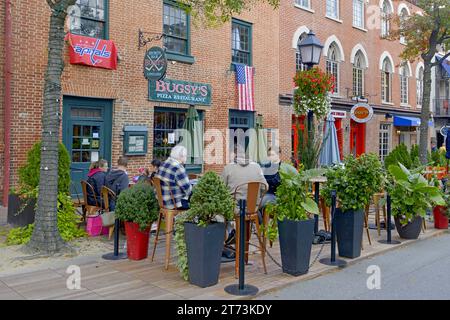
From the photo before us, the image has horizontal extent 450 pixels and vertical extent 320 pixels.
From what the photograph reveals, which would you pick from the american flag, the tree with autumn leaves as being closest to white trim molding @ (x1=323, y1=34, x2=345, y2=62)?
the tree with autumn leaves

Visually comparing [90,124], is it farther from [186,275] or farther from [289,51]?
[289,51]

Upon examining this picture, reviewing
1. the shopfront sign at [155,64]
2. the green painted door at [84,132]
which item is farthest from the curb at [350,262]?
the shopfront sign at [155,64]

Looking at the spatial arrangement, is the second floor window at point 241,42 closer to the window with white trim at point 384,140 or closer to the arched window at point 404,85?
the window with white trim at point 384,140

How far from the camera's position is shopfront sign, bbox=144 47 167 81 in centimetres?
1182

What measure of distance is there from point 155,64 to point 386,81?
1587cm

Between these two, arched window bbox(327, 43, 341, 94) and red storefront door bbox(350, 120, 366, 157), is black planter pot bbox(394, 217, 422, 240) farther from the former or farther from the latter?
red storefront door bbox(350, 120, 366, 157)

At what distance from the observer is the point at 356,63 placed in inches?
857

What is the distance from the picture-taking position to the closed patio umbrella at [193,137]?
13.3m

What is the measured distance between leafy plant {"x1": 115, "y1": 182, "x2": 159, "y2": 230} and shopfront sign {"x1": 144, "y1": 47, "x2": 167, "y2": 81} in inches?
239

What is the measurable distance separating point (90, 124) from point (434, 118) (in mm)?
24558

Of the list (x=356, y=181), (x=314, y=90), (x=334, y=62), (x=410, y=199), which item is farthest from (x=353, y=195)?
(x=334, y=62)

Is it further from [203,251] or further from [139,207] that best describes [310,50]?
[203,251]

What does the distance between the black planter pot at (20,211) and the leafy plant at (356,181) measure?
191 inches

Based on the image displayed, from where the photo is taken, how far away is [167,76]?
13.1 meters
